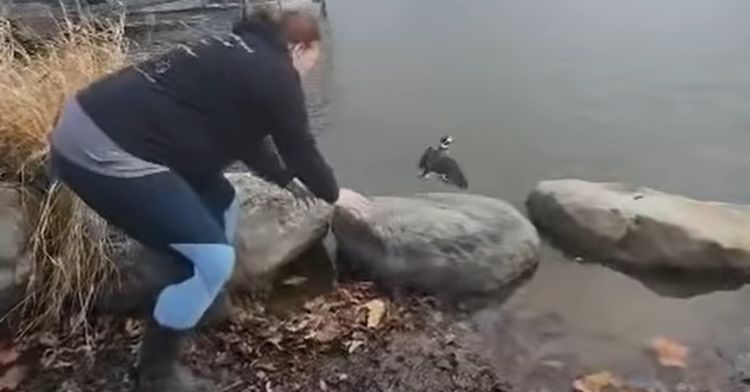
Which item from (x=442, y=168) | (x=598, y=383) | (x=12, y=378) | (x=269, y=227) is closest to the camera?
(x=12, y=378)

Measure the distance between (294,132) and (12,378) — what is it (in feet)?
4.46

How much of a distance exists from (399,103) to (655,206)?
6.73 feet

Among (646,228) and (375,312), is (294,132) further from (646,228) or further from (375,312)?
(646,228)

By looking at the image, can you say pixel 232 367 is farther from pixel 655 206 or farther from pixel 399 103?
pixel 399 103

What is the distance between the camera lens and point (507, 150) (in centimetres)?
559

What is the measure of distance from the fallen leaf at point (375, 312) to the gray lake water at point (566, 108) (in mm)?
542

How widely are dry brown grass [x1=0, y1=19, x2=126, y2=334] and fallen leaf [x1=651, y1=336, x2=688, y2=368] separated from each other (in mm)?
1912

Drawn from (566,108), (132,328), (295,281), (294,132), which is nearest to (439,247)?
(295,281)

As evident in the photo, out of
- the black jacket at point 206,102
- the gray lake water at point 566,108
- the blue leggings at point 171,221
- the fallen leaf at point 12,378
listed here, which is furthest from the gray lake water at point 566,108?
the fallen leaf at point 12,378

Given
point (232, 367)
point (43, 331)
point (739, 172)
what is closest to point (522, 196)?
point (739, 172)

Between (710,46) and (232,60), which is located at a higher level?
(232,60)

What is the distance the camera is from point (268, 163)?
10.1 ft

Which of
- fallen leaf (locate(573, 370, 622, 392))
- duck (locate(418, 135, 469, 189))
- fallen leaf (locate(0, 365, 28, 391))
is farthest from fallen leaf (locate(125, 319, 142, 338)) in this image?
duck (locate(418, 135, 469, 189))

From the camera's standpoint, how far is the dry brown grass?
3.69 m
